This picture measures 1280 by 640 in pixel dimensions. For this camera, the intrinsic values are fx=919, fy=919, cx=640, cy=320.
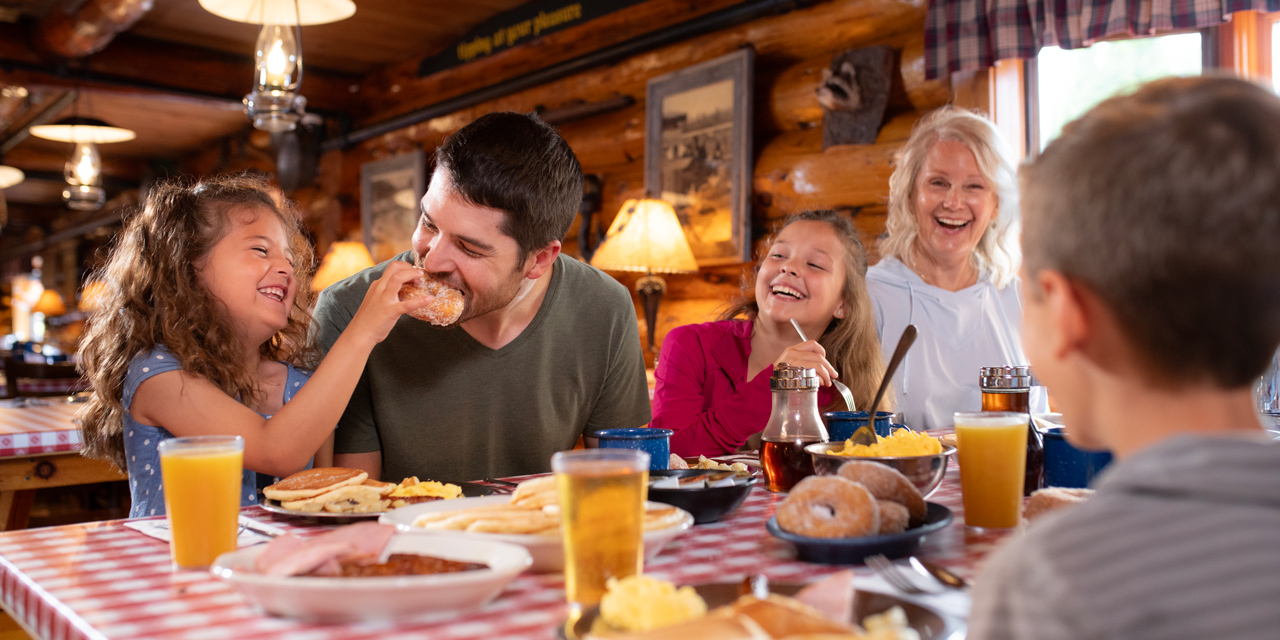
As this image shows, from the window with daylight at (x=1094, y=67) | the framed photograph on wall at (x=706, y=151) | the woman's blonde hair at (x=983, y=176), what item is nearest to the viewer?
the woman's blonde hair at (x=983, y=176)

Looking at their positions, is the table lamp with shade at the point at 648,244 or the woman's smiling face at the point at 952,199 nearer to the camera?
the woman's smiling face at the point at 952,199

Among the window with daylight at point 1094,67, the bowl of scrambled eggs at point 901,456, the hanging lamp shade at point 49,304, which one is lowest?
the bowl of scrambled eggs at point 901,456

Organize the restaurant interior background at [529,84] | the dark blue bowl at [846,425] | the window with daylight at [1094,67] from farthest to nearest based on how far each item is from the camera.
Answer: the restaurant interior background at [529,84] → the window with daylight at [1094,67] → the dark blue bowl at [846,425]

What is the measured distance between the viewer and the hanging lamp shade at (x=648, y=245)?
13.7ft

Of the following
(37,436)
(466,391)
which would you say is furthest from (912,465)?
(37,436)

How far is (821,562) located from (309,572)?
A: 1.74 ft

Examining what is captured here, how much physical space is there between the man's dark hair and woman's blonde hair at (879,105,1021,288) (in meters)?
1.42

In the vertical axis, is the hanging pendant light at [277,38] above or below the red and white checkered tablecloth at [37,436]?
above

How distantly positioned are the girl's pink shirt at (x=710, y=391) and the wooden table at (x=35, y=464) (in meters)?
1.75

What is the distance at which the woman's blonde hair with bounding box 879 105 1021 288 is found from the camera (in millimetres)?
2873

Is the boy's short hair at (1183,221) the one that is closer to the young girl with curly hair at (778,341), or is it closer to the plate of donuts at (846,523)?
the plate of donuts at (846,523)

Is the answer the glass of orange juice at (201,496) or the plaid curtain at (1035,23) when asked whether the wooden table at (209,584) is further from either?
the plaid curtain at (1035,23)

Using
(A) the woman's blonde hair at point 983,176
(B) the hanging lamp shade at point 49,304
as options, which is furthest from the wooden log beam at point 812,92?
(B) the hanging lamp shade at point 49,304

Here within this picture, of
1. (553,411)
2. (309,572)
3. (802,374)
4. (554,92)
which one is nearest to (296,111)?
(554,92)
